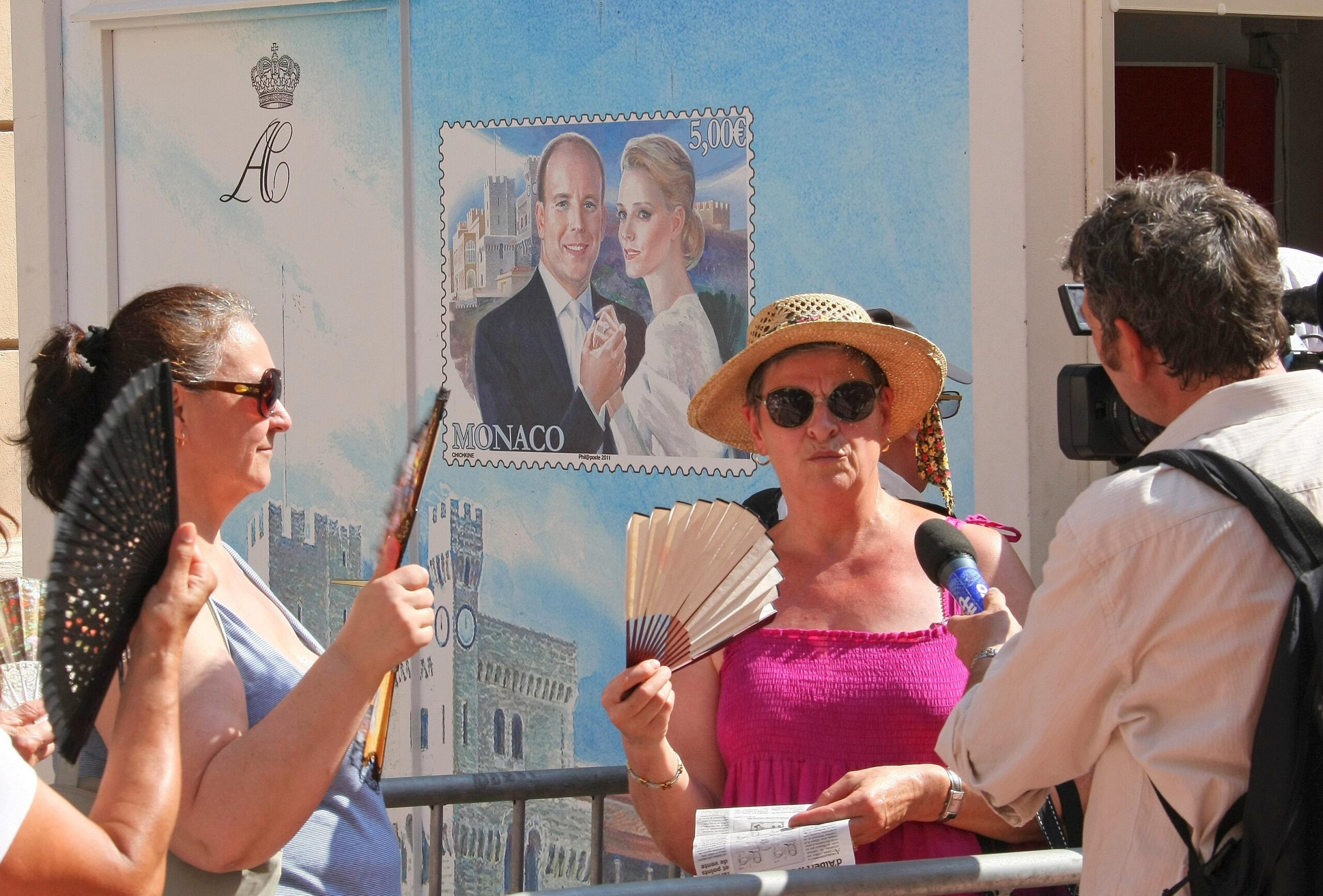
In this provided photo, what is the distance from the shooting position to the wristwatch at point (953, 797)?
2.15m

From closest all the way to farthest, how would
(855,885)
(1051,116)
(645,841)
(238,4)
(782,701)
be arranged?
(855,885)
(782,701)
(1051,116)
(645,841)
(238,4)

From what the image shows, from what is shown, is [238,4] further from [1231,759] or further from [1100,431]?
[1231,759]

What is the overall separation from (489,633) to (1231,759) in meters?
3.13

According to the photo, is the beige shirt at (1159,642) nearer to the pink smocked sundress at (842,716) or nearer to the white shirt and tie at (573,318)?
the pink smocked sundress at (842,716)

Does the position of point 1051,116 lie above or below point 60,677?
above

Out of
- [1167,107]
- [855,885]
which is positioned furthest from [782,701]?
[1167,107]

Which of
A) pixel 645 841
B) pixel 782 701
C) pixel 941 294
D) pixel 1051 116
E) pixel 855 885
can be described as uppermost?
pixel 1051 116

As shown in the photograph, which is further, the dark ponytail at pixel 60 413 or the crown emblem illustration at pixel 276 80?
the crown emblem illustration at pixel 276 80

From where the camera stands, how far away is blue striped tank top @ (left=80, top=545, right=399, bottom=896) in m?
1.85

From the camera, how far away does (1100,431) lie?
6.73 feet

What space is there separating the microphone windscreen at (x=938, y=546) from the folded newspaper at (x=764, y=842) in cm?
43

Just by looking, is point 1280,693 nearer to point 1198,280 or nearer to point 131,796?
point 1198,280

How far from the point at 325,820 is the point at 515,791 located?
59cm

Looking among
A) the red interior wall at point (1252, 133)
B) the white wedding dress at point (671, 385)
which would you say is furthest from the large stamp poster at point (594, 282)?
the red interior wall at point (1252, 133)
